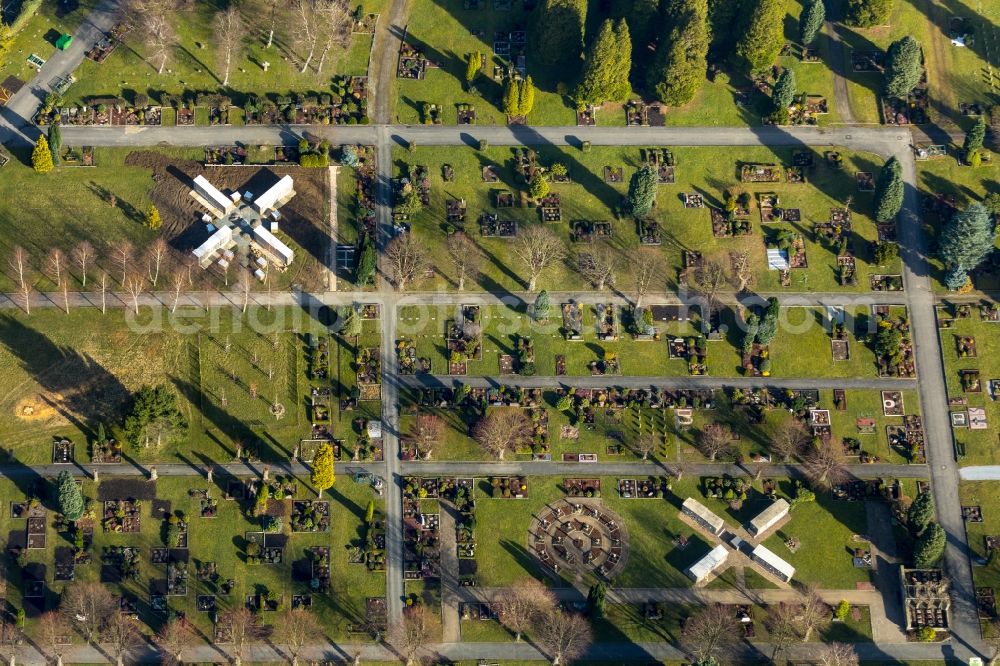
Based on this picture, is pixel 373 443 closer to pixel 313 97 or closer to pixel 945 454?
pixel 313 97

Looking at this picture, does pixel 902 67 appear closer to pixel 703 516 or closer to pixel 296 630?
pixel 703 516

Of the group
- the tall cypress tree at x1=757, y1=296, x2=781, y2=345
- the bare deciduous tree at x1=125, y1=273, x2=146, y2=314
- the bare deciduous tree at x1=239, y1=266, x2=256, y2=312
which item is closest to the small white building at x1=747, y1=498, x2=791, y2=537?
the tall cypress tree at x1=757, y1=296, x2=781, y2=345

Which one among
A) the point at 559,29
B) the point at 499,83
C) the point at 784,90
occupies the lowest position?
the point at 784,90

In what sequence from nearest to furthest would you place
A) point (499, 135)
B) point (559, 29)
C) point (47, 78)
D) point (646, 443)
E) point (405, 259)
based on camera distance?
point (646, 443)
point (405, 259)
point (559, 29)
point (47, 78)
point (499, 135)

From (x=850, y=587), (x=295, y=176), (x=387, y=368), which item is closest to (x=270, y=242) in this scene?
(x=295, y=176)

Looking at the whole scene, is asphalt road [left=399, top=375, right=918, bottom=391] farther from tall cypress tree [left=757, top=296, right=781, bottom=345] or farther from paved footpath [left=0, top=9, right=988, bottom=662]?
tall cypress tree [left=757, top=296, right=781, bottom=345]

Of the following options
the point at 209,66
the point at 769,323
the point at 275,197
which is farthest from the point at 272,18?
the point at 769,323
